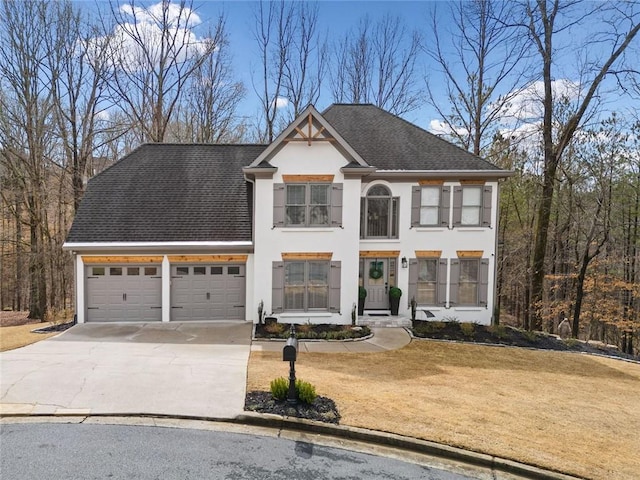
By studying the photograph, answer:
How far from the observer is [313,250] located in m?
14.3

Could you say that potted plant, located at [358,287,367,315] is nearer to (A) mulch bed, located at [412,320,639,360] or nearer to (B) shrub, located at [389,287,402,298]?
(B) shrub, located at [389,287,402,298]

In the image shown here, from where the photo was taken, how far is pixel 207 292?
14.6 metres

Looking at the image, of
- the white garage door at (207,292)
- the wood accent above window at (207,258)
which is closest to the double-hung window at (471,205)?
the wood accent above window at (207,258)

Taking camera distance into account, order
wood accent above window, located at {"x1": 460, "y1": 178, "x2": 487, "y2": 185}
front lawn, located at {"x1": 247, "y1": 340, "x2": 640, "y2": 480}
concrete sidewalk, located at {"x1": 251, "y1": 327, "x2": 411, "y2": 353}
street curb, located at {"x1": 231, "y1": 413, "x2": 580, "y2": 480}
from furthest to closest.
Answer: wood accent above window, located at {"x1": 460, "y1": 178, "x2": 487, "y2": 185} → concrete sidewalk, located at {"x1": 251, "y1": 327, "x2": 411, "y2": 353} → front lawn, located at {"x1": 247, "y1": 340, "x2": 640, "y2": 480} → street curb, located at {"x1": 231, "y1": 413, "x2": 580, "y2": 480}

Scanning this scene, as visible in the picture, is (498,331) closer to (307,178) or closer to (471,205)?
(471,205)

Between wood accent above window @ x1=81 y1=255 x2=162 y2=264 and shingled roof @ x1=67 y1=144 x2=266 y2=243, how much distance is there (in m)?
0.60

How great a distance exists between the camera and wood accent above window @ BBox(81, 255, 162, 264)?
14078mm

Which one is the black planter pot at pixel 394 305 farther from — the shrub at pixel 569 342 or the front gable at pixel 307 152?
the shrub at pixel 569 342

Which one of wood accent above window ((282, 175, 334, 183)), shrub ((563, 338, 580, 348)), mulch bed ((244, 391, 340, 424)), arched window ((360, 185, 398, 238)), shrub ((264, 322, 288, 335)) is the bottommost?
shrub ((563, 338, 580, 348))

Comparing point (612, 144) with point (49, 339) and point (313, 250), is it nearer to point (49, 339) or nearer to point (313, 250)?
point (313, 250)

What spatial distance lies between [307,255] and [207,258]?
367 centimetres

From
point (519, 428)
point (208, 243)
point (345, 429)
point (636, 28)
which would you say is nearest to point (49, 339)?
point (208, 243)

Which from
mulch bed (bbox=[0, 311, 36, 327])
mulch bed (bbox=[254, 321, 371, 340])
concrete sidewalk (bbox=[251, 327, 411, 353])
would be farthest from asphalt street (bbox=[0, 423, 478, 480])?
mulch bed (bbox=[0, 311, 36, 327])

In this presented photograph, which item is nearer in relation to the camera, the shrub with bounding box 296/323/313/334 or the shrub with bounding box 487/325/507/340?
the shrub with bounding box 296/323/313/334
